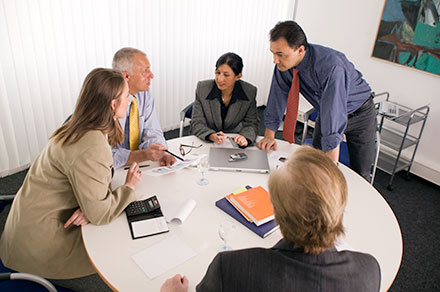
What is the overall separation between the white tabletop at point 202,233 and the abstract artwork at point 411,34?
2.13 meters

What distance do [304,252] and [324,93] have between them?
1471mm

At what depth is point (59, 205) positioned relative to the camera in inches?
67.2

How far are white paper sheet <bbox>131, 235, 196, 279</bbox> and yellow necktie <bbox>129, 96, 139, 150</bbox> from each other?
3.65ft

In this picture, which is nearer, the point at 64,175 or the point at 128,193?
the point at 64,175

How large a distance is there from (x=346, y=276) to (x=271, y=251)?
0.77 ft

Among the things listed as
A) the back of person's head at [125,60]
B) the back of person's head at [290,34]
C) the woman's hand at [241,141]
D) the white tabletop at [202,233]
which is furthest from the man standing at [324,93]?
the back of person's head at [125,60]

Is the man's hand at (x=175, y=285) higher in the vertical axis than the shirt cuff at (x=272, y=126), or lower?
lower

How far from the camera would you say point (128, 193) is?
1.80 meters

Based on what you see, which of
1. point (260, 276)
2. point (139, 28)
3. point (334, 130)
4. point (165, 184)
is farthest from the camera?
point (139, 28)

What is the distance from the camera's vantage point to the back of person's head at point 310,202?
1.06 meters

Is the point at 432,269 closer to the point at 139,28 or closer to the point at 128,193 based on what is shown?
the point at 128,193

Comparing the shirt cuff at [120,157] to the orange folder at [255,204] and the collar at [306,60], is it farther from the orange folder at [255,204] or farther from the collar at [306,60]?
the collar at [306,60]

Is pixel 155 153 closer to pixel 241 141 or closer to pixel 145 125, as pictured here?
pixel 145 125

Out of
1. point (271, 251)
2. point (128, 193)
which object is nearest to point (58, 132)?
point (128, 193)
